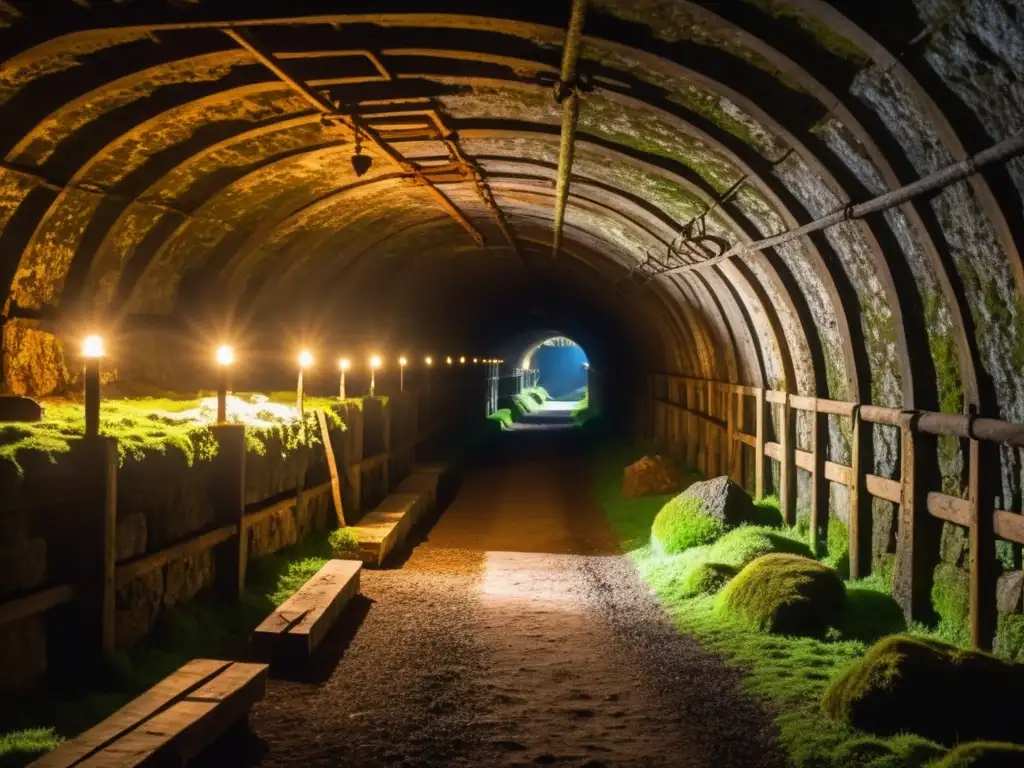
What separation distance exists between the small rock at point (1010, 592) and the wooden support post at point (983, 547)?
0.18ft

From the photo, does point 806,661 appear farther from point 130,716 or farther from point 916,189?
point 130,716

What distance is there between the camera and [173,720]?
15.0 feet

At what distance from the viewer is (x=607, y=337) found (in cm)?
2881

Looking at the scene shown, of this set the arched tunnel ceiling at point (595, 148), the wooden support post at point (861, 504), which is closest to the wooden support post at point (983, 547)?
the arched tunnel ceiling at point (595, 148)

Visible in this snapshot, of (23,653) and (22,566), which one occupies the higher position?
(22,566)

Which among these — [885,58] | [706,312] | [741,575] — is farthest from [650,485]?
[885,58]

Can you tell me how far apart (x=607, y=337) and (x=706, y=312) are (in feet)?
50.1

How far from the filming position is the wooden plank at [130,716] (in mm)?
4066

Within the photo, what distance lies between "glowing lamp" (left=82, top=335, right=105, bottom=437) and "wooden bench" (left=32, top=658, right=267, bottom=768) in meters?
1.75

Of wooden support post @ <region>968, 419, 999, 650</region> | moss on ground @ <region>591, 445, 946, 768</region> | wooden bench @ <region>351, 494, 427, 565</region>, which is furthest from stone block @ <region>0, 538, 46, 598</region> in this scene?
wooden support post @ <region>968, 419, 999, 650</region>

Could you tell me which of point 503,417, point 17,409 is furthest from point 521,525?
point 503,417

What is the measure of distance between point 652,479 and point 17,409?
10.5 metres

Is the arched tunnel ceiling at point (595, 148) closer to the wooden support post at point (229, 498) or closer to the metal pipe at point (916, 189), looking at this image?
the metal pipe at point (916, 189)

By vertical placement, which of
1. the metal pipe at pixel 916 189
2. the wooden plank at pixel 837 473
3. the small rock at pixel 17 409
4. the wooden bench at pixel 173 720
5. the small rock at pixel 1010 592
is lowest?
the wooden bench at pixel 173 720
